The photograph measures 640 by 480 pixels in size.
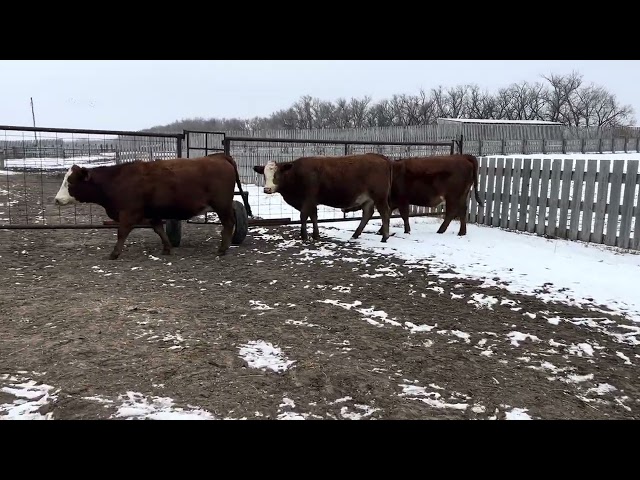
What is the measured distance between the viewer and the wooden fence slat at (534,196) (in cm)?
873

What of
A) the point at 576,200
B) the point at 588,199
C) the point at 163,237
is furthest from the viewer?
the point at 576,200

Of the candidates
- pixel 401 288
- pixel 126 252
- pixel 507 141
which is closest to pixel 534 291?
pixel 401 288

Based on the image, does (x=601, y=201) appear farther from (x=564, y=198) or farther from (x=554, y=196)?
(x=554, y=196)

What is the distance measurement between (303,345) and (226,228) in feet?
12.5

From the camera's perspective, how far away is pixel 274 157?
61.9 ft

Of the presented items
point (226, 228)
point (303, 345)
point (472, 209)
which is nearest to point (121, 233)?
point (226, 228)

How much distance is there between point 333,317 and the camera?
446 cm

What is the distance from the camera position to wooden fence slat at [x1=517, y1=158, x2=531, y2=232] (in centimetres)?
892

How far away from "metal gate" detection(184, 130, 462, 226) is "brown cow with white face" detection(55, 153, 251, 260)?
102cm

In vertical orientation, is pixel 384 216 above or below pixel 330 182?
below

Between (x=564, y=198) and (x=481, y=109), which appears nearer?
(x=564, y=198)

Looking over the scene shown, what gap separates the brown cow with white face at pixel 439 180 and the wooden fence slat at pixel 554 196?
131 centimetres

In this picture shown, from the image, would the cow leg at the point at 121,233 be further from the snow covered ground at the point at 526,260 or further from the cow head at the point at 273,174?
the snow covered ground at the point at 526,260

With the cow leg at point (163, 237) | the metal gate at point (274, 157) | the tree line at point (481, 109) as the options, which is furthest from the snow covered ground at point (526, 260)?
the tree line at point (481, 109)
